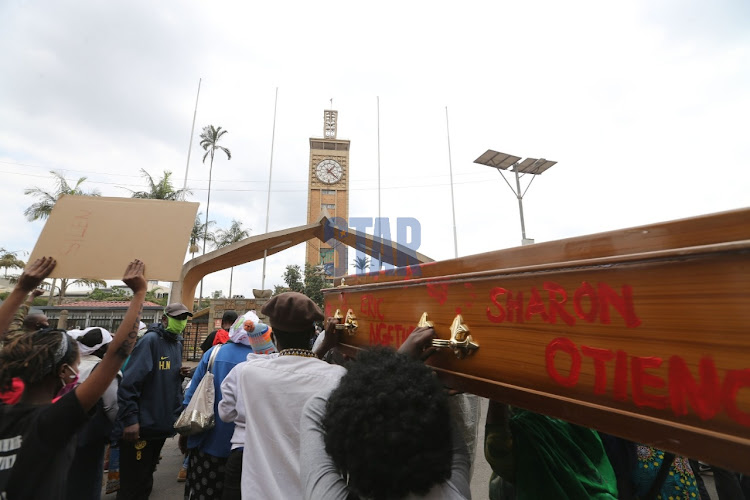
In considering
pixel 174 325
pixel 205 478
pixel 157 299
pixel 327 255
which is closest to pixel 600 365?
pixel 205 478

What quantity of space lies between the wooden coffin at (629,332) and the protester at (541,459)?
1.10 feet

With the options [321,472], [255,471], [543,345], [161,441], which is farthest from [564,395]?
[161,441]

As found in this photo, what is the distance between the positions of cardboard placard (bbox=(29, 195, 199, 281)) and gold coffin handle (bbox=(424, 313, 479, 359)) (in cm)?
110

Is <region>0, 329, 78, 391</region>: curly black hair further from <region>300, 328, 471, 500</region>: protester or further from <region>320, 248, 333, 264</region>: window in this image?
<region>320, 248, 333, 264</region>: window

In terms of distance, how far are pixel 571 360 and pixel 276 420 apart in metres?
1.24

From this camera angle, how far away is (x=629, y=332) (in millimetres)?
776

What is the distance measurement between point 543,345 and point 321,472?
675mm

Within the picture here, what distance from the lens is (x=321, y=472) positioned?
3.32 feet

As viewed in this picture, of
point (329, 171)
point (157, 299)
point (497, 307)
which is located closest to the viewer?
point (497, 307)

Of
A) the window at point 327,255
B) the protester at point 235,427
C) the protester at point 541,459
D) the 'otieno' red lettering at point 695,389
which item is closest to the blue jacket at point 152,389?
the protester at point 235,427

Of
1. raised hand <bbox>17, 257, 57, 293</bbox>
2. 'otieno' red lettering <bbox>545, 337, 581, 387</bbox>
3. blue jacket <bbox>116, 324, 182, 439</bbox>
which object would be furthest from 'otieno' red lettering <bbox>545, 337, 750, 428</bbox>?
blue jacket <bbox>116, 324, 182, 439</bbox>

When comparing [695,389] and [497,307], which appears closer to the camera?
[695,389]

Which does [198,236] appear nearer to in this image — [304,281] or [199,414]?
[304,281]

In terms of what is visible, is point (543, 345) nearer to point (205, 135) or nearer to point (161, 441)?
point (161, 441)
